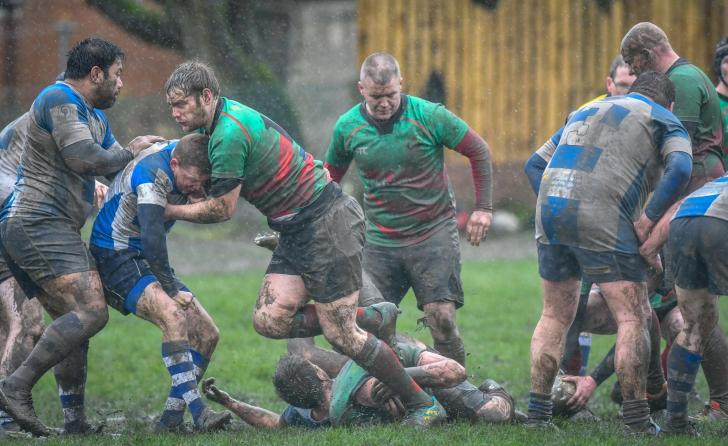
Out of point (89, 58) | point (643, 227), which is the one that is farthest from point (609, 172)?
point (89, 58)

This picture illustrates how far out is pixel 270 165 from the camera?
605cm

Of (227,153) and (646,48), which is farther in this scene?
(646,48)

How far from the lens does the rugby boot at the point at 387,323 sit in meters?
6.47

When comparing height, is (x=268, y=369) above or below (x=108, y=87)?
below

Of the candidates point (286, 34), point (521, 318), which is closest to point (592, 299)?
point (521, 318)

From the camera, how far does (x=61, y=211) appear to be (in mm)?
6324

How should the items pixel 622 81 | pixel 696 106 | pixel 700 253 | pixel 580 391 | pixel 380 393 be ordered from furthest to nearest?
1. pixel 622 81
2. pixel 580 391
3. pixel 696 106
4. pixel 380 393
5. pixel 700 253

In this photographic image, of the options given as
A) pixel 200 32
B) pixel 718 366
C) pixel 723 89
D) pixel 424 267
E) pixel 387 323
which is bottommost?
pixel 718 366

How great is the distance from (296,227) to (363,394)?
107 cm

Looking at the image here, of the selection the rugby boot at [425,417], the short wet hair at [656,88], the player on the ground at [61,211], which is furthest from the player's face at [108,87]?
the short wet hair at [656,88]

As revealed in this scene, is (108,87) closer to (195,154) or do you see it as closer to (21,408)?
(195,154)

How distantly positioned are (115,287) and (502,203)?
1274cm

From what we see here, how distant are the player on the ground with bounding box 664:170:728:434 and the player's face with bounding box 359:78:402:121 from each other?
6.90ft

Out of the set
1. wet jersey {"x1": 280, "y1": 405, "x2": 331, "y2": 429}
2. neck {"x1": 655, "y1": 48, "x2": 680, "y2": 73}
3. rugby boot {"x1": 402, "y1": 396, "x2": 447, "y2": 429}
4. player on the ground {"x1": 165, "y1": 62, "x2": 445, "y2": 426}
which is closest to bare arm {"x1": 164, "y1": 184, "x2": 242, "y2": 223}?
player on the ground {"x1": 165, "y1": 62, "x2": 445, "y2": 426}
